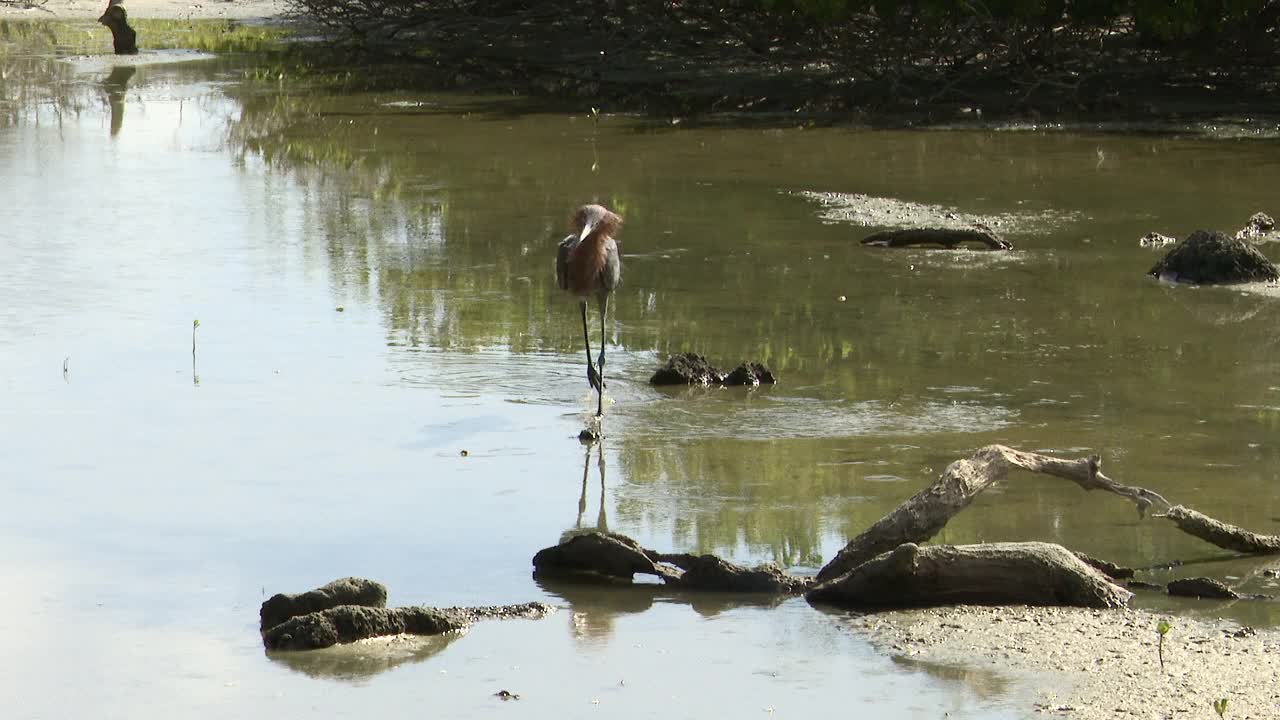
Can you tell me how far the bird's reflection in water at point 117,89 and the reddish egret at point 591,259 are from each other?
1249 cm

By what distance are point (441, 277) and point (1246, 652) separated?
303 inches

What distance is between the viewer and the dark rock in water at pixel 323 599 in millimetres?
5926

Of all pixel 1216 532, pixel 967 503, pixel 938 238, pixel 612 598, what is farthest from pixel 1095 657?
pixel 938 238

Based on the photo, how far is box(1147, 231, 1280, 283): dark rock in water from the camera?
1195cm

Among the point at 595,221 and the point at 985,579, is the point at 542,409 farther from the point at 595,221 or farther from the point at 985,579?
the point at 985,579

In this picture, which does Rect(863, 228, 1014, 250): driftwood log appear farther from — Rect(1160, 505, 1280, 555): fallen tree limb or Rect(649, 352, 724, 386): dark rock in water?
Rect(1160, 505, 1280, 555): fallen tree limb

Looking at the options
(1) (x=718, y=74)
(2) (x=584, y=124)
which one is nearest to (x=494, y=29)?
(1) (x=718, y=74)

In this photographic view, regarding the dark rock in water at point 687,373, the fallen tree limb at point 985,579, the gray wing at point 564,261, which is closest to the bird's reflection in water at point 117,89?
the gray wing at point 564,261

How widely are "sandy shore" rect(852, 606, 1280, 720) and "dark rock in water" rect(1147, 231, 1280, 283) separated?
20.9ft

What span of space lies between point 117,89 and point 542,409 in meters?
17.9

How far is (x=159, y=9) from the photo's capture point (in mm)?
38156

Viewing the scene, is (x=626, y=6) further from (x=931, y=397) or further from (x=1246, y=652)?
(x=1246, y=652)

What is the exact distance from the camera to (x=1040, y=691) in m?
5.34

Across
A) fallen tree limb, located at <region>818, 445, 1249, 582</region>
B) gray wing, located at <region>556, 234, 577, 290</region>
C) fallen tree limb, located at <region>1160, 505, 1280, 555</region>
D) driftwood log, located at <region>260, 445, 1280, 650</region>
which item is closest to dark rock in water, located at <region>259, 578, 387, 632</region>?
driftwood log, located at <region>260, 445, 1280, 650</region>
